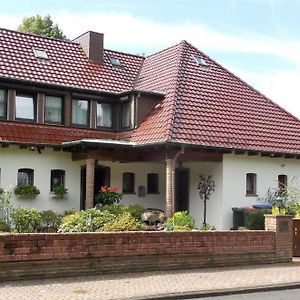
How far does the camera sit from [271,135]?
2372cm

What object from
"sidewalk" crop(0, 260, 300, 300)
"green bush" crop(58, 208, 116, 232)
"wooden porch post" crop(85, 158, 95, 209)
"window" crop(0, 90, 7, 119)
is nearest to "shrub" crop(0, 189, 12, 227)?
"wooden porch post" crop(85, 158, 95, 209)

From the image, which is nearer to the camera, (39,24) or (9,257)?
(9,257)

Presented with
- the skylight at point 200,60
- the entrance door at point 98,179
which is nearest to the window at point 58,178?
the entrance door at point 98,179

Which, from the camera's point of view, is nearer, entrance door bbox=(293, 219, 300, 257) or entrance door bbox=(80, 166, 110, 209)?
entrance door bbox=(293, 219, 300, 257)

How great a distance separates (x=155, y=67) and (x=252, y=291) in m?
17.0

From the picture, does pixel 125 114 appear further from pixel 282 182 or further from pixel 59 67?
pixel 282 182

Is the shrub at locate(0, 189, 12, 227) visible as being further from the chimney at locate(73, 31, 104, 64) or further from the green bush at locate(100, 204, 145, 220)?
the chimney at locate(73, 31, 104, 64)

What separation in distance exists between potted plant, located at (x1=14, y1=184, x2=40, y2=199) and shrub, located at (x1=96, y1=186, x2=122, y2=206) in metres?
2.43

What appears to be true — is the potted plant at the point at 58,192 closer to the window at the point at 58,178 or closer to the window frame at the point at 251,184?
the window at the point at 58,178

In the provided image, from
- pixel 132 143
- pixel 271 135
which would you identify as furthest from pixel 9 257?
pixel 271 135

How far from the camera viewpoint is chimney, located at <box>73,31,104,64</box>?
2616 cm

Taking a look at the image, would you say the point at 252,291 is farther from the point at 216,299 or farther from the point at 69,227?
the point at 69,227

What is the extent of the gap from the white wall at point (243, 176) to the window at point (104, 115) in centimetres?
569

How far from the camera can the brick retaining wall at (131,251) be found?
1114cm
